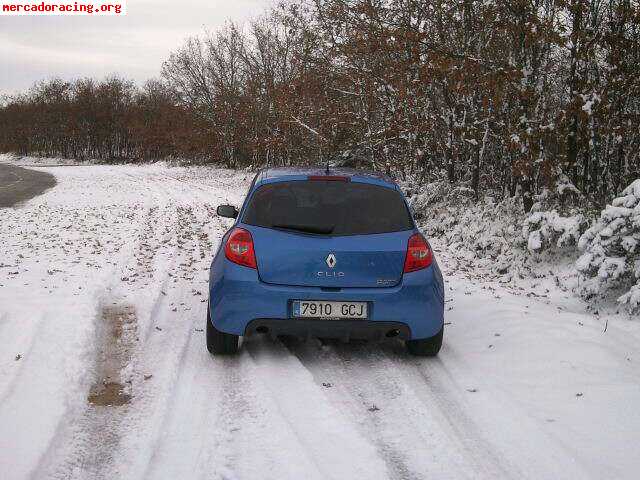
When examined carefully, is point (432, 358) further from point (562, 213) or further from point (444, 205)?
point (444, 205)

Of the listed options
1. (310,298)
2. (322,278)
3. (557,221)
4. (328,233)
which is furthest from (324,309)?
(557,221)

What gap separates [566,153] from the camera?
1036 cm

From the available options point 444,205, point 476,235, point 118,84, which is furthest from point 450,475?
point 118,84

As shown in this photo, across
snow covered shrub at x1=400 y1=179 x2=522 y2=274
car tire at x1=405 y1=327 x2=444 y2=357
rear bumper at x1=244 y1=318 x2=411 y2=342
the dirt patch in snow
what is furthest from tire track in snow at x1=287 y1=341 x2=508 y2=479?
snow covered shrub at x1=400 y1=179 x2=522 y2=274

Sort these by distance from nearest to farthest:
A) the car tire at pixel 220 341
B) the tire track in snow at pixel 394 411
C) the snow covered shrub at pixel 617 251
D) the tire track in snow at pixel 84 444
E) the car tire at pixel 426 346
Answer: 1. the tire track in snow at pixel 84 444
2. the tire track in snow at pixel 394 411
3. the car tire at pixel 220 341
4. the car tire at pixel 426 346
5. the snow covered shrub at pixel 617 251

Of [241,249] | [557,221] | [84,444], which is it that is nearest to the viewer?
[84,444]

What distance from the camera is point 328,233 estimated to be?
4.75 m

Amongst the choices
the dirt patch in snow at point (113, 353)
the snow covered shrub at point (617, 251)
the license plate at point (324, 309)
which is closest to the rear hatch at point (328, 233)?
the license plate at point (324, 309)

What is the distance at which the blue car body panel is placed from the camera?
4.61 meters

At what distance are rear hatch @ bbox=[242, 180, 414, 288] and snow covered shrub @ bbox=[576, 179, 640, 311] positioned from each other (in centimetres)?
269

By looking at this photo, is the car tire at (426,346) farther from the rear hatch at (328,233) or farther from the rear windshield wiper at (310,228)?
the rear windshield wiper at (310,228)

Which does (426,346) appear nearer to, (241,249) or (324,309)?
(324,309)

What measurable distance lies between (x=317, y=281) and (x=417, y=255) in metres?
0.88

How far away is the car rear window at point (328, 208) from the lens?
4.82 m
